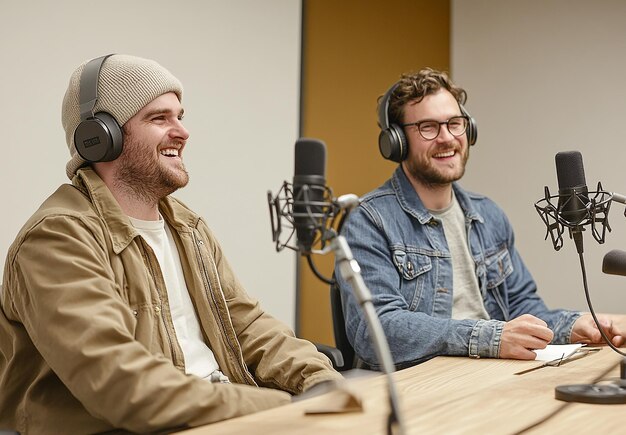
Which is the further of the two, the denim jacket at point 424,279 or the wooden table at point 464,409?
the denim jacket at point 424,279

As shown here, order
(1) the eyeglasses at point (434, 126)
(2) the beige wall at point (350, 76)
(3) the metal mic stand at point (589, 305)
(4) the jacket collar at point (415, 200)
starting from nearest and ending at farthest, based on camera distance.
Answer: (3) the metal mic stand at point (589, 305) < (4) the jacket collar at point (415, 200) < (1) the eyeglasses at point (434, 126) < (2) the beige wall at point (350, 76)

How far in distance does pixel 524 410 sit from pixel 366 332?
30.0 inches

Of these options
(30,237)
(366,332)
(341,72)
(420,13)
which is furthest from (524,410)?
(420,13)

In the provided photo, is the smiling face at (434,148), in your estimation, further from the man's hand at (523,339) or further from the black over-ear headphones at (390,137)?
the man's hand at (523,339)

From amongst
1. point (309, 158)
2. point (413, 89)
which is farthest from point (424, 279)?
point (309, 158)

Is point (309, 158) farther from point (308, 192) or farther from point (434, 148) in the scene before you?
point (434, 148)

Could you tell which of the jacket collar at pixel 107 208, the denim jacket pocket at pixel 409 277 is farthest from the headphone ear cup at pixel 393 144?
the jacket collar at pixel 107 208

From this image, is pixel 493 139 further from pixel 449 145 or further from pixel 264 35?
pixel 449 145

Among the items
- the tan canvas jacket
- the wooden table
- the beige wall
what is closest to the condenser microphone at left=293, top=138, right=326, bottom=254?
the wooden table

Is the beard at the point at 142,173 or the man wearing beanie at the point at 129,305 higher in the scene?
the beard at the point at 142,173

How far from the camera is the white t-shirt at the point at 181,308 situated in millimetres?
1727

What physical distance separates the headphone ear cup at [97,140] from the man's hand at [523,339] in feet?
3.10

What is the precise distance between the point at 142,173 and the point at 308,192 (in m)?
0.87

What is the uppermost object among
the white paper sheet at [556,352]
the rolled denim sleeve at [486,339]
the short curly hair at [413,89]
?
the short curly hair at [413,89]
